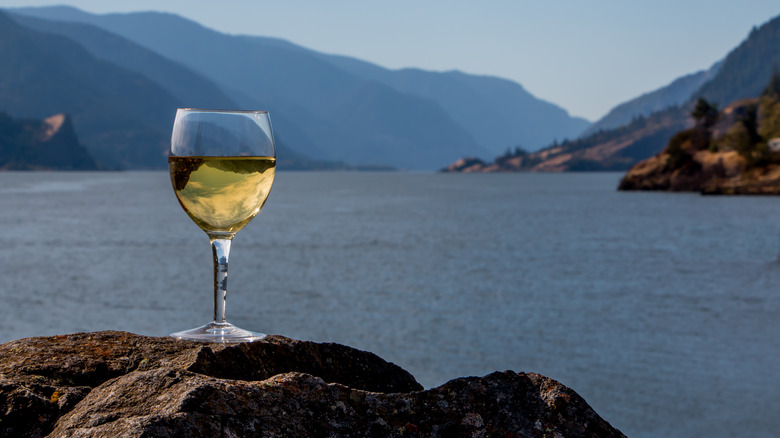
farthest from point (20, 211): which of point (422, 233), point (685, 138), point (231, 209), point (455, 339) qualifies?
point (231, 209)

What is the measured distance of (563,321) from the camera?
3706 centimetres

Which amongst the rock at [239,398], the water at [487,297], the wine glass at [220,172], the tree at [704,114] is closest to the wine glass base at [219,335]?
the wine glass at [220,172]

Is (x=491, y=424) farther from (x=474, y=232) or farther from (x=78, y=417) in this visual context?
(x=474, y=232)

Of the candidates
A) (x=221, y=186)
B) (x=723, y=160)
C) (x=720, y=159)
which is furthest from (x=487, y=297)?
(x=720, y=159)

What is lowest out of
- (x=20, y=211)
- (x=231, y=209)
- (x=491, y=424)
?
(x=20, y=211)

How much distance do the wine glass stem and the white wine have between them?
8 cm

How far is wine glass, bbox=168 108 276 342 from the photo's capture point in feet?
7.79

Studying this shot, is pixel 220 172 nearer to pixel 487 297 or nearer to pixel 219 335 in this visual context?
pixel 219 335

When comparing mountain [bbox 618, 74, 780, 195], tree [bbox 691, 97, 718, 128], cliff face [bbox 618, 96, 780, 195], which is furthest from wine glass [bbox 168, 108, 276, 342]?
tree [bbox 691, 97, 718, 128]

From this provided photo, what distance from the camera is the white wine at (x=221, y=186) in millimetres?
2455

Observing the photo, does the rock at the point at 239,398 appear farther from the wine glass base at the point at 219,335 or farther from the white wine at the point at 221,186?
the white wine at the point at 221,186

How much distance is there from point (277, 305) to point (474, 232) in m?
45.7

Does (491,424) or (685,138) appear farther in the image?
(685,138)

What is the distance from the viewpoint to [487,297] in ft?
142
